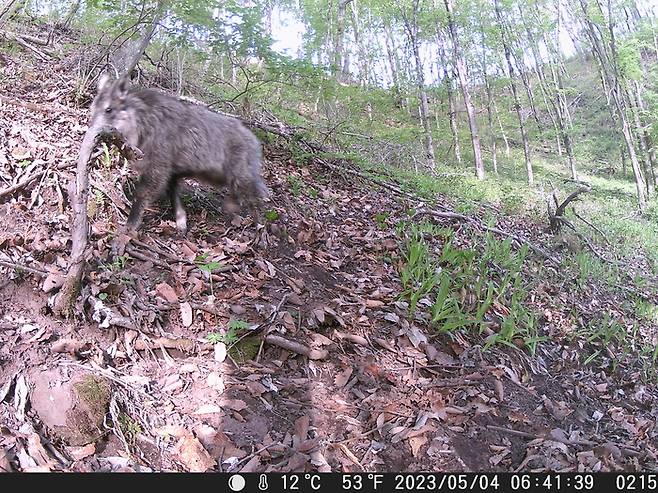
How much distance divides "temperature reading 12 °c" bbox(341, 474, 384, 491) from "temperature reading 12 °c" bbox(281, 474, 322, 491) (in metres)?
0.15

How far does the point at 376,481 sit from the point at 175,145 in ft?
11.4

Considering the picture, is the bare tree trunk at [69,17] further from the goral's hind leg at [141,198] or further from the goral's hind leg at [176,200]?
the goral's hind leg at [141,198]

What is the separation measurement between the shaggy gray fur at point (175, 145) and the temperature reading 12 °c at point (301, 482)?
252 centimetres

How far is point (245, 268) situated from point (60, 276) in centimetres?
145

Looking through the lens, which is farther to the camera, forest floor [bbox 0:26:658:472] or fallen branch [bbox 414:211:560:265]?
fallen branch [bbox 414:211:560:265]

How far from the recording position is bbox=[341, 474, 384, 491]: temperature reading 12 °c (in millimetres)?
2447

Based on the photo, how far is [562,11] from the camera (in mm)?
24188

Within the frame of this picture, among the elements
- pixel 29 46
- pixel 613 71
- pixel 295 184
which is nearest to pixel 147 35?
pixel 29 46

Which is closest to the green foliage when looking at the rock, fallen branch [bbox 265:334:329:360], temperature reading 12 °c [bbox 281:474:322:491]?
fallen branch [bbox 265:334:329:360]

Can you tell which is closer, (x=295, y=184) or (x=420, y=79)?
(x=295, y=184)

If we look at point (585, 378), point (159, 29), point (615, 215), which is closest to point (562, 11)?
point (615, 215)

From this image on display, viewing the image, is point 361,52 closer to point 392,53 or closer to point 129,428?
point 392,53

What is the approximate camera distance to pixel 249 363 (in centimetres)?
309

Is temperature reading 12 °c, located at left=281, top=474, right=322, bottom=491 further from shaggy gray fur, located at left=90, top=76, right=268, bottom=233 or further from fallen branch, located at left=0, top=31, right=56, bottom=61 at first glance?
fallen branch, located at left=0, top=31, right=56, bottom=61
